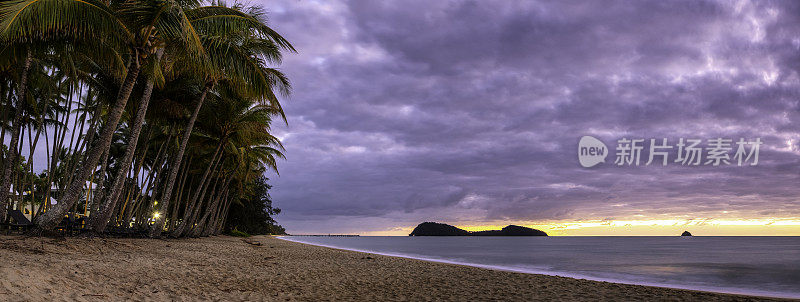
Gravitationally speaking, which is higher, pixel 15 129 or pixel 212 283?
pixel 15 129

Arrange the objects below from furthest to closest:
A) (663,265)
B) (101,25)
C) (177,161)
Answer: (663,265), (177,161), (101,25)

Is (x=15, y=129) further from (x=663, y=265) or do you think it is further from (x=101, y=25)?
(x=663, y=265)

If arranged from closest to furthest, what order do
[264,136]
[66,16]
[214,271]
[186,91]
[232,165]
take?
1. [66,16]
2. [214,271]
3. [186,91]
4. [264,136]
5. [232,165]

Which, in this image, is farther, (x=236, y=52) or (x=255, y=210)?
(x=255, y=210)

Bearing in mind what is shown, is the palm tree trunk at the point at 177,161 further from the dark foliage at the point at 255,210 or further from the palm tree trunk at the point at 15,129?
the dark foliage at the point at 255,210

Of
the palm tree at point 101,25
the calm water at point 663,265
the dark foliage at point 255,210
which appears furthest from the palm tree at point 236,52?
the dark foliage at point 255,210

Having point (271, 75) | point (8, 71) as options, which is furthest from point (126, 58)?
point (271, 75)

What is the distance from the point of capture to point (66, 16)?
8.86m

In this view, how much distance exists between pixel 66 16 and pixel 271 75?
743 cm

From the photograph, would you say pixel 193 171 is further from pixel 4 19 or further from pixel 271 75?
pixel 4 19

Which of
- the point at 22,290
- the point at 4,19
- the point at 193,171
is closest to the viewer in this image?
the point at 22,290

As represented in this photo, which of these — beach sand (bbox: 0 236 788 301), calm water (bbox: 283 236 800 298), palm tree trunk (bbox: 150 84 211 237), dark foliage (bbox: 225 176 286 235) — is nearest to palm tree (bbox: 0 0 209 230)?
beach sand (bbox: 0 236 788 301)

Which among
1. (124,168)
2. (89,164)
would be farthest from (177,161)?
(89,164)

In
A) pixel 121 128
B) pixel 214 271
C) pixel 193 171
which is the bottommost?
pixel 214 271
